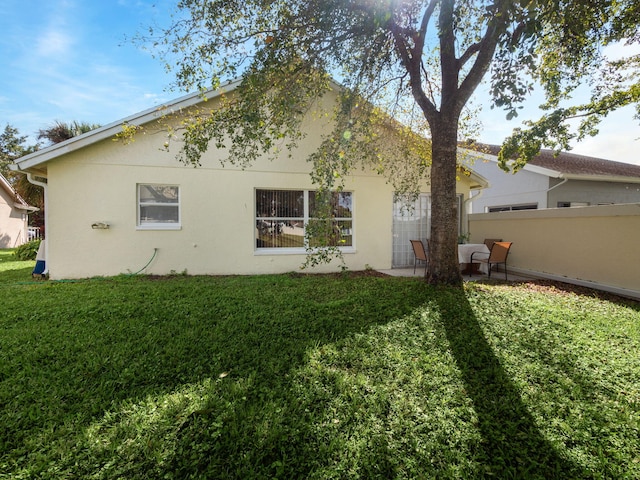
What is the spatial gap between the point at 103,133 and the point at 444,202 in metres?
8.19

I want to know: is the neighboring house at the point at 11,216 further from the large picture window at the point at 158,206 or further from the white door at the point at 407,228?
the white door at the point at 407,228

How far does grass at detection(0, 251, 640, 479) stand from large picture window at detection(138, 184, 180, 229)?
3.24 meters

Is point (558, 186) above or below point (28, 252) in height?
above

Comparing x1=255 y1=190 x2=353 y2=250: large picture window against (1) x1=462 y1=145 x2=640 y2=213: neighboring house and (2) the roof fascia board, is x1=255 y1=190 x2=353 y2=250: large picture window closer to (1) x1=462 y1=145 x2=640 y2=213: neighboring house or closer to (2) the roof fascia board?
(2) the roof fascia board

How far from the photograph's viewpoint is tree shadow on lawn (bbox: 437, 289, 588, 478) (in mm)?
2027

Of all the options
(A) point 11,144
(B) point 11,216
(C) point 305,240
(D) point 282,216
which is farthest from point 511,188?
(A) point 11,144

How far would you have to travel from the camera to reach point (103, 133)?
23.9ft

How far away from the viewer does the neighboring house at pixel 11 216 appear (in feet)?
60.3

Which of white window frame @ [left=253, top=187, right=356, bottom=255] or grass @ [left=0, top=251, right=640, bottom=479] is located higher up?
white window frame @ [left=253, top=187, right=356, bottom=255]

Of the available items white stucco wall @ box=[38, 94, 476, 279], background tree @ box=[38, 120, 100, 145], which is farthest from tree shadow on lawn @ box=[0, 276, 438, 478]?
background tree @ box=[38, 120, 100, 145]

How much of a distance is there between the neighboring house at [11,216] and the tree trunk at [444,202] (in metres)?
24.6

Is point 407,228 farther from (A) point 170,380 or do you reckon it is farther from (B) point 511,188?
(A) point 170,380

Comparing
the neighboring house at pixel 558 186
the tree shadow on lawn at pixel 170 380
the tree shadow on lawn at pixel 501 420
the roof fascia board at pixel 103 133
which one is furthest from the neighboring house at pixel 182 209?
the tree shadow on lawn at pixel 501 420

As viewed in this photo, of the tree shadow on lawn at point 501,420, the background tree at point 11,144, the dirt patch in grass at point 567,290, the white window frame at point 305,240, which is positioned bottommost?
the tree shadow on lawn at point 501,420
